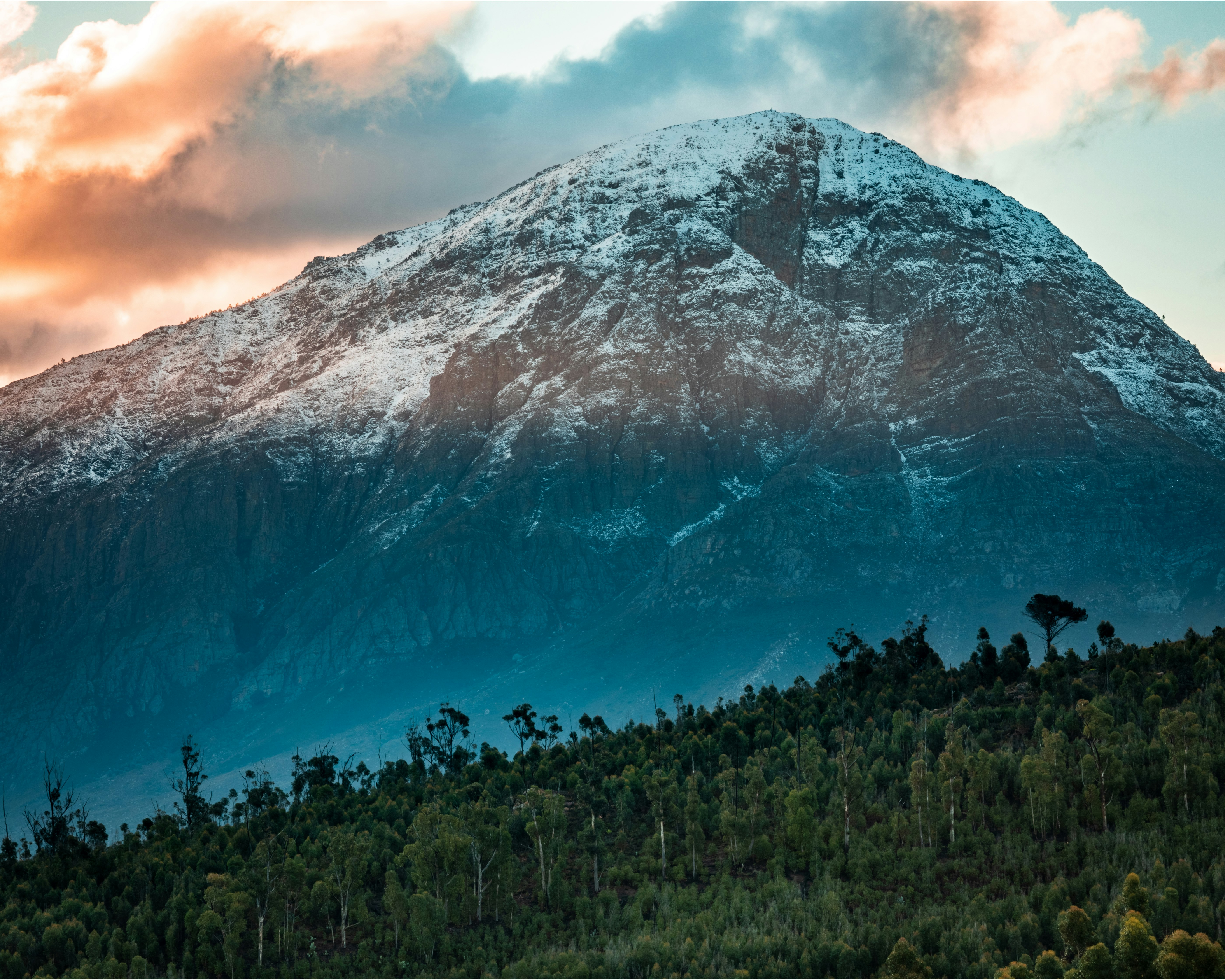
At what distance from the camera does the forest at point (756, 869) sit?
4053 inches

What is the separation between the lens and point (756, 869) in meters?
129

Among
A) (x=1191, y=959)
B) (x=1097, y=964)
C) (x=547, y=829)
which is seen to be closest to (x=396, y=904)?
(x=547, y=829)

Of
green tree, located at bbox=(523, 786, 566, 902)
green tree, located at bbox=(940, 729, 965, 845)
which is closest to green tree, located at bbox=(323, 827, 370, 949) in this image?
green tree, located at bbox=(523, 786, 566, 902)

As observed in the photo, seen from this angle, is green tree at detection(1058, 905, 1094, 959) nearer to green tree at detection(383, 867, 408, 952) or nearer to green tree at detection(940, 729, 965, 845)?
green tree at detection(940, 729, 965, 845)

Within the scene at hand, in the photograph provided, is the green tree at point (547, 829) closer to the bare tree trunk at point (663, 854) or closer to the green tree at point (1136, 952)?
the bare tree trunk at point (663, 854)

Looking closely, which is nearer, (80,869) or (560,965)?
(560,965)

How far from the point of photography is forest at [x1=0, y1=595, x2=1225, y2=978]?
4053 inches

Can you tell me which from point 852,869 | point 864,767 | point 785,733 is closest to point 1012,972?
point 852,869

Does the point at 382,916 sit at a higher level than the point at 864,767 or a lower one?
lower

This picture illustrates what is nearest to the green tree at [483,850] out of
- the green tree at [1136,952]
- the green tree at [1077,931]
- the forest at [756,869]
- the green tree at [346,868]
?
the forest at [756,869]

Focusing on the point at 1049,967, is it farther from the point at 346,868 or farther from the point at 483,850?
the point at 346,868

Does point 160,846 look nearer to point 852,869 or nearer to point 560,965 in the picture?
point 560,965

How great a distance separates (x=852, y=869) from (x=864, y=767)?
2472 centimetres

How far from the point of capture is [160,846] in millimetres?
150375
